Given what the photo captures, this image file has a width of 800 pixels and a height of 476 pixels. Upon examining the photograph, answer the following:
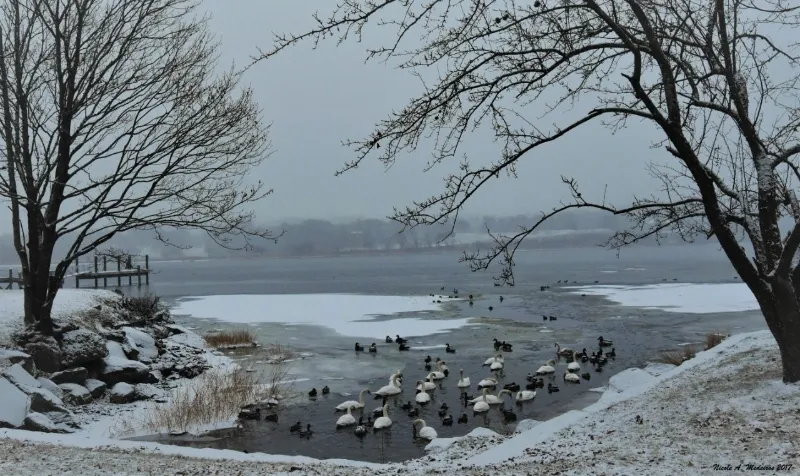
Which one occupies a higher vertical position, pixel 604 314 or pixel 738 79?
pixel 738 79

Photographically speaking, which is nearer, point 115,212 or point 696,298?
point 115,212

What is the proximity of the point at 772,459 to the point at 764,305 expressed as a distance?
11.4ft

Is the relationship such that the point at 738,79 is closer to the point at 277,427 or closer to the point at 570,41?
the point at 570,41

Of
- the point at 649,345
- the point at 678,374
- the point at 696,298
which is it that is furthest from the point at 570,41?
the point at 696,298

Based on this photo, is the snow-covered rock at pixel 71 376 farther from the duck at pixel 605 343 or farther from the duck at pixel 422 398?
the duck at pixel 605 343

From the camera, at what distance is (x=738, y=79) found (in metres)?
9.22

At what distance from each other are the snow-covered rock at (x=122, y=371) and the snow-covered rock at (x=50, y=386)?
1.95 metres

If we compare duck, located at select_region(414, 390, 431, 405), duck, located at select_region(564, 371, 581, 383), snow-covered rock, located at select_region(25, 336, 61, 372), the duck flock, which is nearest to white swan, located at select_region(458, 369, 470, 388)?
the duck flock

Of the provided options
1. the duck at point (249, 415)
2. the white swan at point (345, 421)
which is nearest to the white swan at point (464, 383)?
the white swan at point (345, 421)

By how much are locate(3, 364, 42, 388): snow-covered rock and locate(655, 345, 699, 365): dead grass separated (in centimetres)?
1630

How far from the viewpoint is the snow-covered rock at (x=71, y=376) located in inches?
531

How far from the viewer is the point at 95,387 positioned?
45.9ft

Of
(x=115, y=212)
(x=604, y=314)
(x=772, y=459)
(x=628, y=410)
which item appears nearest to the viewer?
(x=772, y=459)

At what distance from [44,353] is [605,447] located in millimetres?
12127
